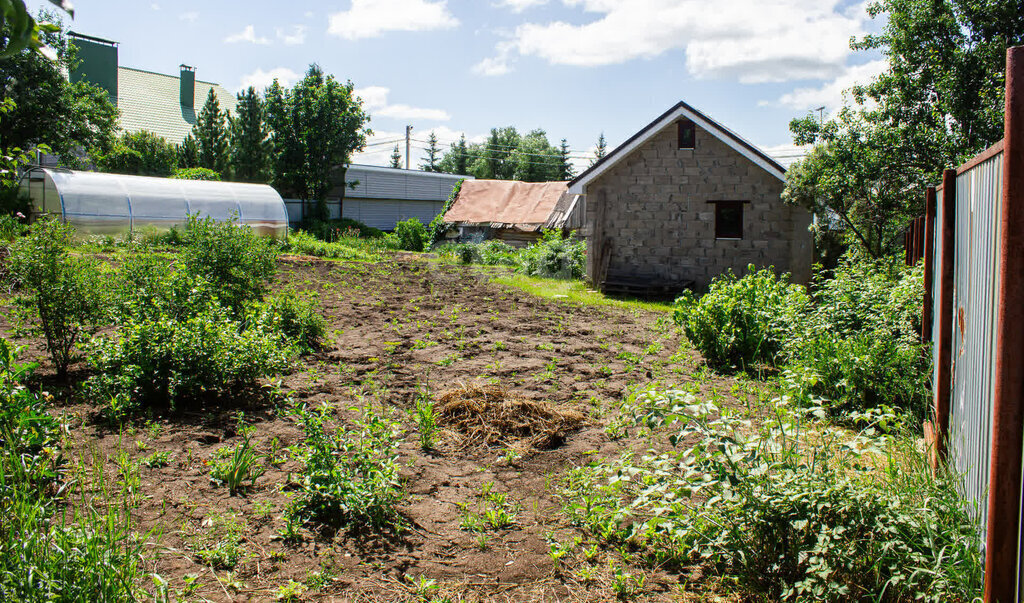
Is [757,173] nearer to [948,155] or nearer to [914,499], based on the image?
[948,155]

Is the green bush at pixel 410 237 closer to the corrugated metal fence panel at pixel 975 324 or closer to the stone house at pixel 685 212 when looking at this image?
the stone house at pixel 685 212

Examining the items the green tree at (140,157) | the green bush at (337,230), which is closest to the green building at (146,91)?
the green tree at (140,157)

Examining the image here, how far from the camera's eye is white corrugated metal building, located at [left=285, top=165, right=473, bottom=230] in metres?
39.3

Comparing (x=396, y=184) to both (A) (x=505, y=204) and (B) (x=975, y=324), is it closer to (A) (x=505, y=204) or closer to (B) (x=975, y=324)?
(A) (x=505, y=204)

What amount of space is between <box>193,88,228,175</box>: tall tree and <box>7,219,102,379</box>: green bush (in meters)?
32.2

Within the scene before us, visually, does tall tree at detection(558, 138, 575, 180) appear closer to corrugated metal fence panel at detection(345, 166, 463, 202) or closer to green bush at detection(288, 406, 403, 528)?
corrugated metal fence panel at detection(345, 166, 463, 202)

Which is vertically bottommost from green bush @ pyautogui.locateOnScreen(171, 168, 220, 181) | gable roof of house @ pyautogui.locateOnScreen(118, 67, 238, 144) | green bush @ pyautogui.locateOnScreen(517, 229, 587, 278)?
green bush @ pyautogui.locateOnScreen(517, 229, 587, 278)

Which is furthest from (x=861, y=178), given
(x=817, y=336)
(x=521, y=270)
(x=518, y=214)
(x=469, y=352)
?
(x=518, y=214)

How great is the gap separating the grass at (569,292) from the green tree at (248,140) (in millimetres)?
22714

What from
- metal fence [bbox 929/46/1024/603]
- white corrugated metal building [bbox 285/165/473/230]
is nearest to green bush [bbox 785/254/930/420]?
metal fence [bbox 929/46/1024/603]

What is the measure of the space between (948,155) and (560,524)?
37.5ft

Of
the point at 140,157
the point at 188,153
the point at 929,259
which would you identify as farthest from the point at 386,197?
the point at 929,259

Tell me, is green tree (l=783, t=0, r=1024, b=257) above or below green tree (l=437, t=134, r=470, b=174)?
below

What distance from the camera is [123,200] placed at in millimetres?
21250
